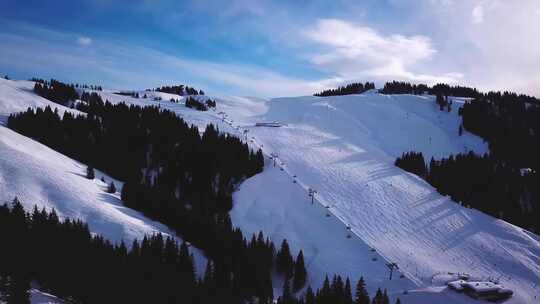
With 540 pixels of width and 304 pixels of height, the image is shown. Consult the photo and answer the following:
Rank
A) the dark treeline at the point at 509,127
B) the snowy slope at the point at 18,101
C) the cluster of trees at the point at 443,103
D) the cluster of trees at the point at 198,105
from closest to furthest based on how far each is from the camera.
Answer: the snowy slope at the point at 18,101 → the dark treeline at the point at 509,127 → the cluster of trees at the point at 198,105 → the cluster of trees at the point at 443,103

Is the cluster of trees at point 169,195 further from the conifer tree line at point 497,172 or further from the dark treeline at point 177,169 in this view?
the conifer tree line at point 497,172

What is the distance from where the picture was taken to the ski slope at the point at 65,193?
57000 mm

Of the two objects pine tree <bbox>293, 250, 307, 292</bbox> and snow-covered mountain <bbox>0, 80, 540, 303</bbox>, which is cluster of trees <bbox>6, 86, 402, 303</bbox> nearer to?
pine tree <bbox>293, 250, 307, 292</bbox>

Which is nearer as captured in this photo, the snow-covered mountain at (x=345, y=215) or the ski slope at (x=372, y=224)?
the snow-covered mountain at (x=345, y=215)

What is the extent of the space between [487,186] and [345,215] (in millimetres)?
50202

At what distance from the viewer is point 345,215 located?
81312mm

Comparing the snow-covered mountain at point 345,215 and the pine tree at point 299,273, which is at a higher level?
the snow-covered mountain at point 345,215

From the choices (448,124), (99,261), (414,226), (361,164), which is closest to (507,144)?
(448,124)

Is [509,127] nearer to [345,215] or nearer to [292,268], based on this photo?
[345,215]

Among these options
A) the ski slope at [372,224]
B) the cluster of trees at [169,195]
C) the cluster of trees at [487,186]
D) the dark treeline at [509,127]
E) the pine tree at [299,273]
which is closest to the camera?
the cluster of trees at [169,195]

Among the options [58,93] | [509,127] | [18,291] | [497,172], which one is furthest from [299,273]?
[509,127]

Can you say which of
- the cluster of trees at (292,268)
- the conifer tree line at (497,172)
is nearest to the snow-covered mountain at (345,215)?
the cluster of trees at (292,268)

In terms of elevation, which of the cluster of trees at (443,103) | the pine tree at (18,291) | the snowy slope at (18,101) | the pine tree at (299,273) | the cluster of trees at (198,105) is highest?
the cluster of trees at (443,103)

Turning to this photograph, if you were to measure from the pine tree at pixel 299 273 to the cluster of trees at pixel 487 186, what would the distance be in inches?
2197
